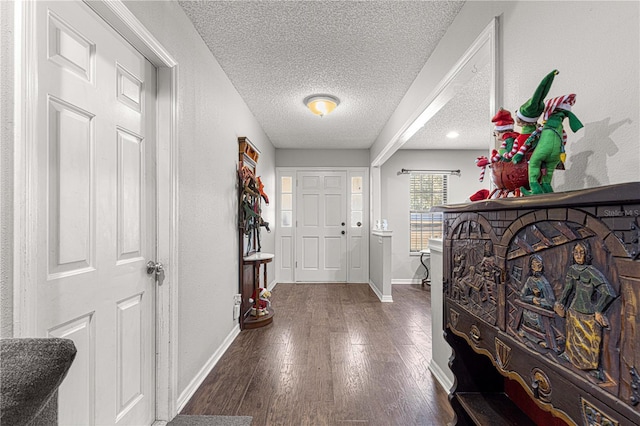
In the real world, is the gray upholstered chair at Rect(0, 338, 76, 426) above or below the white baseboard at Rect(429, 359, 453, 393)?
above

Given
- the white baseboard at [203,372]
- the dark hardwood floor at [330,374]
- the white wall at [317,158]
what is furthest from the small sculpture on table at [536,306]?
the white wall at [317,158]

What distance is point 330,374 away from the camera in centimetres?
224

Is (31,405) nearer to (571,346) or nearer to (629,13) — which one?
(571,346)

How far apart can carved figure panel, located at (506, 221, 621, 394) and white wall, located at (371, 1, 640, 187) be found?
36 centimetres

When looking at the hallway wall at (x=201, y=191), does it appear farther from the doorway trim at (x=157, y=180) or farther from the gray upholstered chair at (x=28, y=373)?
the gray upholstered chair at (x=28, y=373)

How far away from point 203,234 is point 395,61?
2.08 metres

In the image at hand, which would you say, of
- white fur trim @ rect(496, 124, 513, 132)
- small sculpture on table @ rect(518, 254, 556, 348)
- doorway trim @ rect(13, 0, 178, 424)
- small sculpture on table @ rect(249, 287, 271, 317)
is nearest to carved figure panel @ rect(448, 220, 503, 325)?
small sculpture on table @ rect(518, 254, 556, 348)

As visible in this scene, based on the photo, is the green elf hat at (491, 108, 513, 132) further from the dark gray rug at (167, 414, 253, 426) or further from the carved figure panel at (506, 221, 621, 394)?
the dark gray rug at (167, 414, 253, 426)

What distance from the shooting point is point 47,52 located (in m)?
1.05

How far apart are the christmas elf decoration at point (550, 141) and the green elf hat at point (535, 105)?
36 millimetres

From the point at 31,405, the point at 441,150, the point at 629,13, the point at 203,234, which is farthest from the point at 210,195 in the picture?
the point at 441,150

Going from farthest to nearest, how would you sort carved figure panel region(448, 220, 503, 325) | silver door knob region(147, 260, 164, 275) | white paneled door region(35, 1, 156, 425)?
1. silver door knob region(147, 260, 164, 275)
2. white paneled door region(35, 1, 156, 425)
3. carved figure panel region(448, 220, 503, 325)

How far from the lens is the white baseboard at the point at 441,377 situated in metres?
2.01

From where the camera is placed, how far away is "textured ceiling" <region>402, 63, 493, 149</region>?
3096mm
